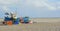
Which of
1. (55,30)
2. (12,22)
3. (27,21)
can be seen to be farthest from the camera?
(27,21)

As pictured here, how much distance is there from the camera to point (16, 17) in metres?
31.3

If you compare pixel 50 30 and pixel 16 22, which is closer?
pixel 50 30

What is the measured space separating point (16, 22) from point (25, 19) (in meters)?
2.78

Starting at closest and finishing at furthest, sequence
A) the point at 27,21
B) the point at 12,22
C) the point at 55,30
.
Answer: the point at 55,30
the point at 12,22
the point at 27,21

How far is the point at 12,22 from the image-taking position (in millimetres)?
30531

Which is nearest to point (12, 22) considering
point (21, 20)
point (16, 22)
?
point (16, 22)

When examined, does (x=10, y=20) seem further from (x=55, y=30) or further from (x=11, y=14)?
(x=55, y=30)

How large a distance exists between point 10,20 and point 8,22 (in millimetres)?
658

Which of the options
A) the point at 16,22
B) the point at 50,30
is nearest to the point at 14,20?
the point at 16,22

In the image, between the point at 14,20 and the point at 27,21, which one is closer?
the point at 14,20

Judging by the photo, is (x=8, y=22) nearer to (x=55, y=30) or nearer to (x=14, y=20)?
(x=14, y=20)

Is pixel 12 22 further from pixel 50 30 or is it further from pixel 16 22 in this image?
pixel 50 30

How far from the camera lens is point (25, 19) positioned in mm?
33312

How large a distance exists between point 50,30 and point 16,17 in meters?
16.0
